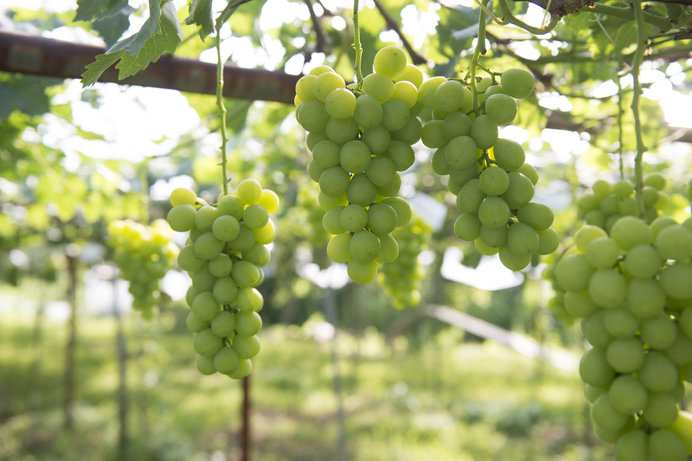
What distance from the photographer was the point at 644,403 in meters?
0.53

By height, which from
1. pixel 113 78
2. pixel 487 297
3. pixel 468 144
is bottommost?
pixel 487 297

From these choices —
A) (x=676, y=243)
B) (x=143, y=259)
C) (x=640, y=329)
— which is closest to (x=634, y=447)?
(x=640, y=329)

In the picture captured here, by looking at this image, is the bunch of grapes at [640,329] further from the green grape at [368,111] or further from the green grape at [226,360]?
the green grape at [226,360]

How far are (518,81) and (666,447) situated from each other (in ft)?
1.51

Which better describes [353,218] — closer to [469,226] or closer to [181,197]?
[469,226]

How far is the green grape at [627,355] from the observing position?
0.53 m

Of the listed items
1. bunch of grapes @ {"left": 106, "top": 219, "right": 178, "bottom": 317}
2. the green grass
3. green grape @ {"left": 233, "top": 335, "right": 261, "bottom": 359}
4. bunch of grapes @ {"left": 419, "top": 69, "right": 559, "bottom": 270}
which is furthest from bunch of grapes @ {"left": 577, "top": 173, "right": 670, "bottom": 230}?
the green grass

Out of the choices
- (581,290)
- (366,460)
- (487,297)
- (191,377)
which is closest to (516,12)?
(581,290)

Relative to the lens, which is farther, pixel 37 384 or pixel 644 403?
pixel 37 384

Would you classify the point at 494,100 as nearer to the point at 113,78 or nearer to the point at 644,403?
the point at 644,403

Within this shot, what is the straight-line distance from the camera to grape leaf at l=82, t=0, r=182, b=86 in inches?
29.5

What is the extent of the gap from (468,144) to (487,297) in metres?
13.7

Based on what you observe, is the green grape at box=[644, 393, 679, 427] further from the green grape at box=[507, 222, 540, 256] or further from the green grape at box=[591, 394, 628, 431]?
the green grape at box=[507, 222, 540, 256]

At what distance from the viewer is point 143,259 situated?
5.45 feet
